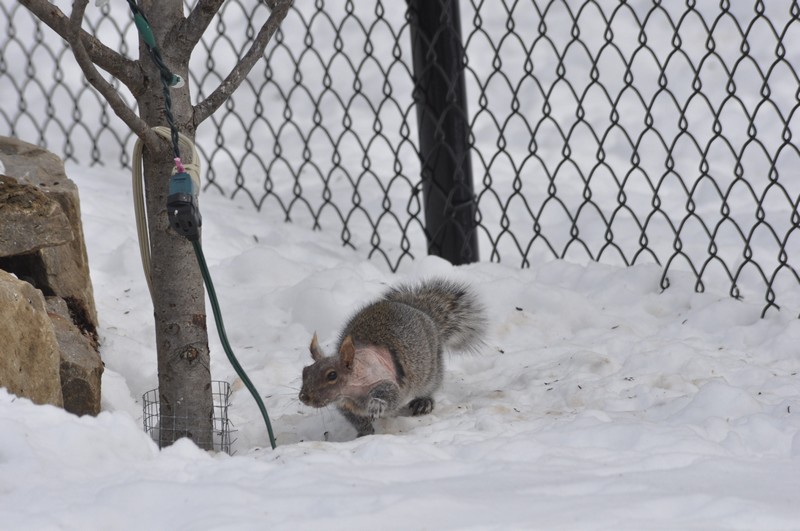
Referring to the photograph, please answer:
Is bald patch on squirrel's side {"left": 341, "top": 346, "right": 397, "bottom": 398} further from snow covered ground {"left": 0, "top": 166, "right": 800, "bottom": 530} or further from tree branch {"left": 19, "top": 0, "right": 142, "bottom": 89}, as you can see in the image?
tree branch {"left": 19, "top": 0, "right": 142, "bottom": 89}

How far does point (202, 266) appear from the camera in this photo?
282cm

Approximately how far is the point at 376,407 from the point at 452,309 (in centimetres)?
74

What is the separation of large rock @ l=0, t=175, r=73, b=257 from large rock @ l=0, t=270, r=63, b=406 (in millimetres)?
283

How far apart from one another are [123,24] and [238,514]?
6.14m

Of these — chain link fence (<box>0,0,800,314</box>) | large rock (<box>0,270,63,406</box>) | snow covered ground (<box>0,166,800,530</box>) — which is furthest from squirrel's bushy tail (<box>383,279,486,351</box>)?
large rock (<box>0,270,63,406</box>)

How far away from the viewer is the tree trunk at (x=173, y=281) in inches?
117

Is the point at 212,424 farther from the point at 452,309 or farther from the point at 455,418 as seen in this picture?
the point at 452,309

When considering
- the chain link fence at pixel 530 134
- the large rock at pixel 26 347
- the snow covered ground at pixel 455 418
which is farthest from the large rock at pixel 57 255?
the chain link fence at pixel 530 134

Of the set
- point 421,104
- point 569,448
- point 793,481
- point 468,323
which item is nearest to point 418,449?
point 569,448

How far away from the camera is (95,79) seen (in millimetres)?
2631

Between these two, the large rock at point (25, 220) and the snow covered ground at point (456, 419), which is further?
the large rock at point (25, 220)

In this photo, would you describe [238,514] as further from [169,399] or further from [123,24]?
[123,24]

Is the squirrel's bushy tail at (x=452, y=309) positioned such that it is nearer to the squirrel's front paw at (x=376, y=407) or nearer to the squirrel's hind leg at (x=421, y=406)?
the squirrel's hind leg at (x=421, y=406)

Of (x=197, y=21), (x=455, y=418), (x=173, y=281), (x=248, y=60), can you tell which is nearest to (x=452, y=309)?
(x=455, y=418)
